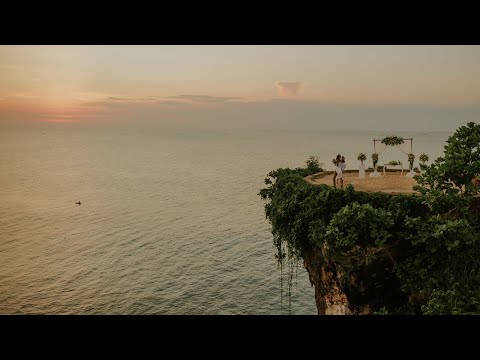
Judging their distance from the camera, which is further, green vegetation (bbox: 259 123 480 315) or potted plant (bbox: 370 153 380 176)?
potted plant (bbox: 370 153 380 176)

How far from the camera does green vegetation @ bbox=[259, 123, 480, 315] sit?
11227 millimetres

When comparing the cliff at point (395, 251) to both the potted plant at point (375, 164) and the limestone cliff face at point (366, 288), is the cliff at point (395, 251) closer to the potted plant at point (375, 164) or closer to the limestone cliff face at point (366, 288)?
the limestone cliff face at point (366, 288)

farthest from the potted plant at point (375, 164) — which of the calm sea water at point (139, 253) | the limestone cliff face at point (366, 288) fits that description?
the calm sea water at point (139, 253)

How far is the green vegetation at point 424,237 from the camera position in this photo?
11.2 m

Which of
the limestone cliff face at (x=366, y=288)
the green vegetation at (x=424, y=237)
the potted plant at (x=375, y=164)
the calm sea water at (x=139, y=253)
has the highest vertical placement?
the potted plant at (x=375, y=164)

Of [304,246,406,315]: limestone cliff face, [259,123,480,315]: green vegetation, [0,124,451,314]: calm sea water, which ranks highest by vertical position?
[259,123,480,315]: green vegetation

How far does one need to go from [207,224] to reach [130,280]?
14.7 meters

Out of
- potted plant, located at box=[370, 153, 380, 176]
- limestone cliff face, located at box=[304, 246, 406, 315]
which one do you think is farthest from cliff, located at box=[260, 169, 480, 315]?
potted plant, located at box=[370, 153, 380, 176]

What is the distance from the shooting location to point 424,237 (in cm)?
1142

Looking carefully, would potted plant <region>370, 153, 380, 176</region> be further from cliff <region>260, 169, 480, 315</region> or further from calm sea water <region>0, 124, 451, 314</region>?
calm sea water <region>0, 124, 451, 314</region>

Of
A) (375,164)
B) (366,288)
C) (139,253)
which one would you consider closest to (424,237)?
(366,288)

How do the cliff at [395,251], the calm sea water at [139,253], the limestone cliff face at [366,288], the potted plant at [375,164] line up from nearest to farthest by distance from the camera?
1. the cliff at [395,251]
2. the limestone cliff face at [366,288]
3. the potted plant at [375,164]
4. the calm sea water at [139,253]

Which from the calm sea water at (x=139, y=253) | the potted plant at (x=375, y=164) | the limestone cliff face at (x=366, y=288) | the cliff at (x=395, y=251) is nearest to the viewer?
the cliff at (x=395, y=251)
